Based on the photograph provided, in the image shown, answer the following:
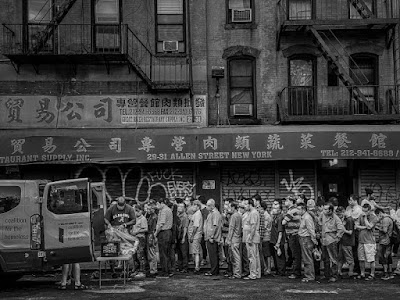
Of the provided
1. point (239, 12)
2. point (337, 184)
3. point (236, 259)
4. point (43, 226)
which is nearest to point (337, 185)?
point (337, 184)

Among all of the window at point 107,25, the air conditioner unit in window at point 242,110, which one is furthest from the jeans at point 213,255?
the window at point 107,25

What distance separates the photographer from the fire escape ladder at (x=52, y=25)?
2069cm

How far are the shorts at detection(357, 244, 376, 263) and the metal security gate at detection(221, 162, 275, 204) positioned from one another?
240 inches

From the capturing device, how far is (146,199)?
21203mm

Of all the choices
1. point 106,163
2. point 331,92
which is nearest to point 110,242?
point 106,163

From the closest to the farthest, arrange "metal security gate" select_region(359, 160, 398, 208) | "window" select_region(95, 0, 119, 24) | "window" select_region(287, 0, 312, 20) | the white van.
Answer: the white van < "metal security gate" select_region(359, 160, 398, 208) < "window" select_region(95, 0, 119, 24) < "window" select_region(287, 0, 312, 20)

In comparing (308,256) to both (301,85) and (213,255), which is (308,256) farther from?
(301,85)

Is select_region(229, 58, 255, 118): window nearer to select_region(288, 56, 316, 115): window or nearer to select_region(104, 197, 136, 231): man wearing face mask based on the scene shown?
select_region(288, 56, 316, 115): window

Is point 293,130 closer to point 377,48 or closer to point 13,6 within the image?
point 377,48

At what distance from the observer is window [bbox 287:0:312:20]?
22.0 metres

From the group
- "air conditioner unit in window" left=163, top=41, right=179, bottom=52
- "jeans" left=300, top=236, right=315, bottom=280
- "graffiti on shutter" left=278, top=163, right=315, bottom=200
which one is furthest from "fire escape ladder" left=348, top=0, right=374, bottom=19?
"jeans" left=300, top=236, right=315, bottom=280

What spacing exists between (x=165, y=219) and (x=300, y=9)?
394 inches

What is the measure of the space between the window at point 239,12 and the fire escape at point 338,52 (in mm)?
1088

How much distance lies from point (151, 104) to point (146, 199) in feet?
10.5
